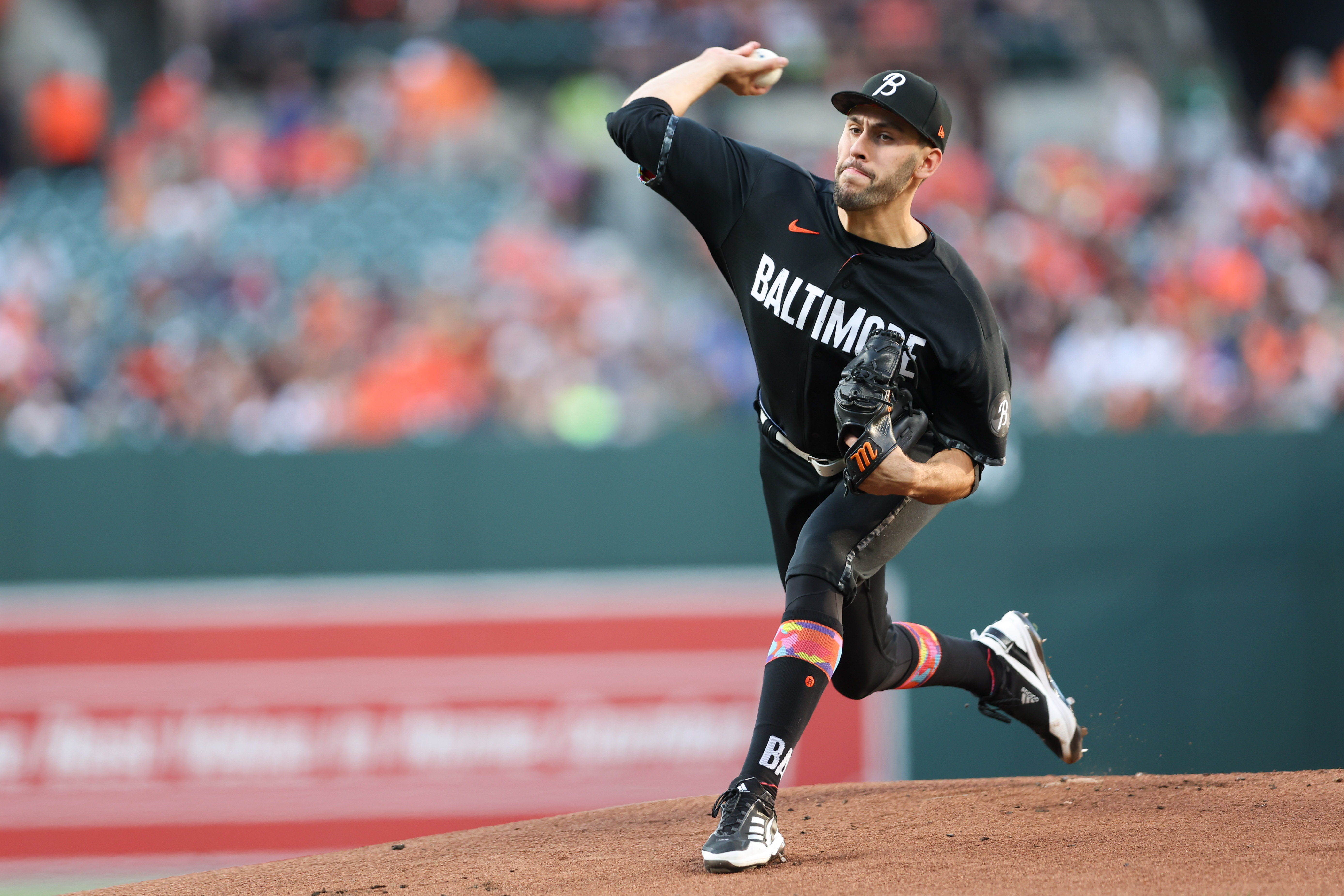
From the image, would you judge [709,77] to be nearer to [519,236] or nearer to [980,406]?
[980,406]

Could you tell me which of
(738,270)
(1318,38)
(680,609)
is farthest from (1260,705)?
(1318,38)

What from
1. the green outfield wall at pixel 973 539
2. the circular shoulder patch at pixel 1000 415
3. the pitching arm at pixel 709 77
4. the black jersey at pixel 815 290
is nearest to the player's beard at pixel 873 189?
the black jersey at pixel 815 290

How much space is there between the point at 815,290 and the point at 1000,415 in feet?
1.96

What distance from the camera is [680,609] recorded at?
7387 millimetres

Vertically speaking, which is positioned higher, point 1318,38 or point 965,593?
point 1318,38

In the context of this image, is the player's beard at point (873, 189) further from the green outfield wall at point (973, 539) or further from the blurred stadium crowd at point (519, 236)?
the blurred stadium crowd at point (519, 236)

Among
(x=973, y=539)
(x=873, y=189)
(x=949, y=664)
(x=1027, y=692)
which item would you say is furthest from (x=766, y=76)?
(x=973, y=539)

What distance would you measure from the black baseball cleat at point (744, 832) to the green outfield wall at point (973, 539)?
396 centimetres

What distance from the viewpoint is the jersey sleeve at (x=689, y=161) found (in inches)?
150

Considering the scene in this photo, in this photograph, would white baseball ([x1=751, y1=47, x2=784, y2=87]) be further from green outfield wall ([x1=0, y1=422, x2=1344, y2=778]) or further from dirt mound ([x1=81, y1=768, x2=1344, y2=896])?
green outfield wall ([x1=0, y1=422, x2=1344, y2=778])

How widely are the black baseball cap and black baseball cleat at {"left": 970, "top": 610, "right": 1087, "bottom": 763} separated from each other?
1.77 metres

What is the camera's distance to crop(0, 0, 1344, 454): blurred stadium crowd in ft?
28.5

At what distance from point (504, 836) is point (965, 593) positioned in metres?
3.69

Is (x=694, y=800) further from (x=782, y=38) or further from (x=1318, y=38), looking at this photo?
(x=1318, y=38)
